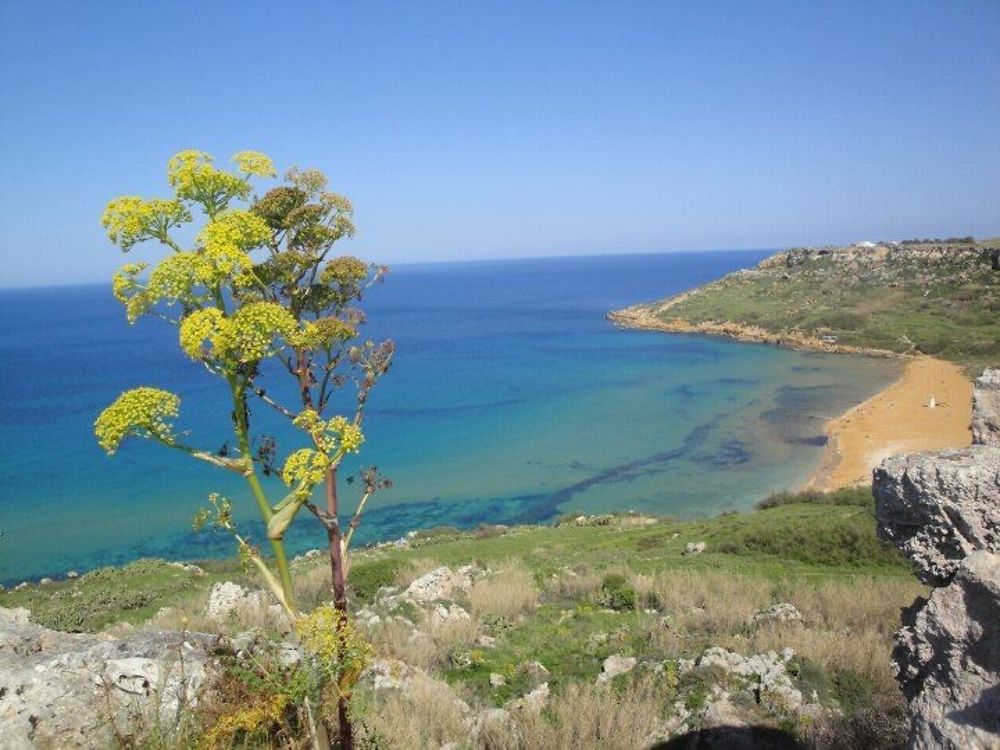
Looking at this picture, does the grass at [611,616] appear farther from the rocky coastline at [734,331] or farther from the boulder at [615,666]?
the rocky coastline at [734,331]

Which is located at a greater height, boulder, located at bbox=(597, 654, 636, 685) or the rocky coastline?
boulder, located at bbox=(597, 654, 636, 685)

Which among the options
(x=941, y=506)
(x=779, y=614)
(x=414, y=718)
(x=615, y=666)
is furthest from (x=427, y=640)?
(x=941, y=506)

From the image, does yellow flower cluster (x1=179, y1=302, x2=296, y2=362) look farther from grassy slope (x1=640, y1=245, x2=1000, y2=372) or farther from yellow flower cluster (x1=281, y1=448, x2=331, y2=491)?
grassy slope (x1=640, y1=245, x2=1000, y2=372)

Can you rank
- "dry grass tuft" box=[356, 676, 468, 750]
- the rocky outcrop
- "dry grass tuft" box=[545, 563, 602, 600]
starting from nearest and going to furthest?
1. the rocky outcrop
2. "dry grass tuft" box=[356, 676, 468, 750]
3. "dry grass tuft" box=[545, 563, 602, 600]

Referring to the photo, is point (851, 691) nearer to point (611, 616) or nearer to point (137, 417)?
point (611, 616)

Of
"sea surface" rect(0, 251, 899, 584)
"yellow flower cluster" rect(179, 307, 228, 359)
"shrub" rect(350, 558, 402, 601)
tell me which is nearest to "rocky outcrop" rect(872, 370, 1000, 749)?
"yellow flower cluster" rect(179, 307, 228, 359)

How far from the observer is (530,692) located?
8.42m

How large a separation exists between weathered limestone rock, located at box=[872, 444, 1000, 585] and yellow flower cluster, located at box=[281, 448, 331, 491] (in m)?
3.92

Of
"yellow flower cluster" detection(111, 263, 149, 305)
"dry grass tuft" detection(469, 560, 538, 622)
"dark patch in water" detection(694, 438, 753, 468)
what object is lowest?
"dark patch in water" detection(694, 438, 753, 468)

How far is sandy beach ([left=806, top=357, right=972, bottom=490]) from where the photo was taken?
37.7m

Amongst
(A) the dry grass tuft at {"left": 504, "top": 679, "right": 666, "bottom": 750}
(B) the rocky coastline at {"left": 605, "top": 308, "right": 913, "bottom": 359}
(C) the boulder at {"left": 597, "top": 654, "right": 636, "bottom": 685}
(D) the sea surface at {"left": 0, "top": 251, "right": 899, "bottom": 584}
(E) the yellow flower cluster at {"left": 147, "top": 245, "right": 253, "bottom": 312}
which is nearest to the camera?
(E) the yellow flower cluster at {"left": 147, "top": 245, "right": 253, "bottom": 312}

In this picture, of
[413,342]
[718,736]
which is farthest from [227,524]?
[413,342]

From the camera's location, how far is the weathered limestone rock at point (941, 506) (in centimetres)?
426

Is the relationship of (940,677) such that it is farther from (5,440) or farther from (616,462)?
(5,440)
